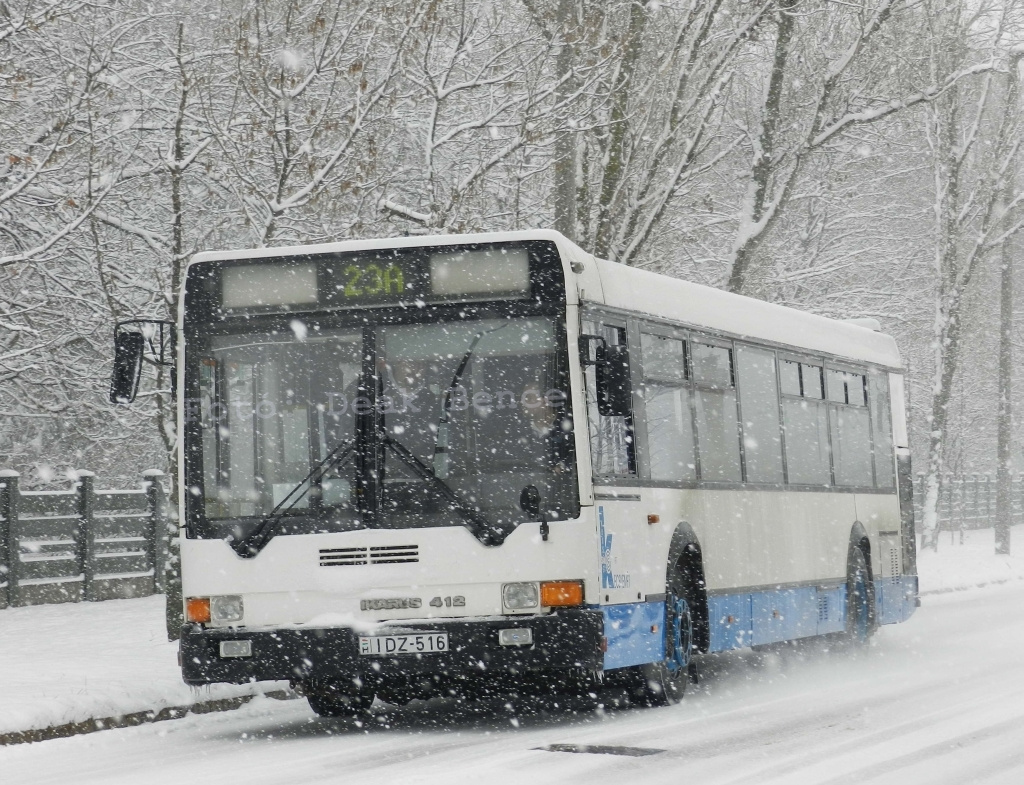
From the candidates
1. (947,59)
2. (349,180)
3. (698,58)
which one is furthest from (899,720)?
(947,59)

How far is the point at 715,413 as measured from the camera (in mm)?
13109

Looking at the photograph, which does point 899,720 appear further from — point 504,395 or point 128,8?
point 128,8

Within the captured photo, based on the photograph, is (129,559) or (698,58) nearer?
(698,58)

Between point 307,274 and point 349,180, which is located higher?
point 349,180

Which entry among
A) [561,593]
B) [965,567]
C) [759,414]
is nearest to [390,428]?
[561,593]

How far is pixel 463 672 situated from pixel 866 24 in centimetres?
1178

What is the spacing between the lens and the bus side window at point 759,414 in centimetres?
1377

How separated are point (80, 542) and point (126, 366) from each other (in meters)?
10.2

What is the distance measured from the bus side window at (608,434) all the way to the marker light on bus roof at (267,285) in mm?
1741

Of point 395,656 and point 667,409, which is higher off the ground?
point 667,409

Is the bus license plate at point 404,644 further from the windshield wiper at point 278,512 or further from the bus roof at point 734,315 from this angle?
the bus roof at point 734,315

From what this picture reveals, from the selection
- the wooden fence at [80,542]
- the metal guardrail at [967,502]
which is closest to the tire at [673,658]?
the wooden fence at [80,542]

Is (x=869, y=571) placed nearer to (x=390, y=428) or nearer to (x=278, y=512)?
(x=390, y=428)

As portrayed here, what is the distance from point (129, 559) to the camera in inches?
840
